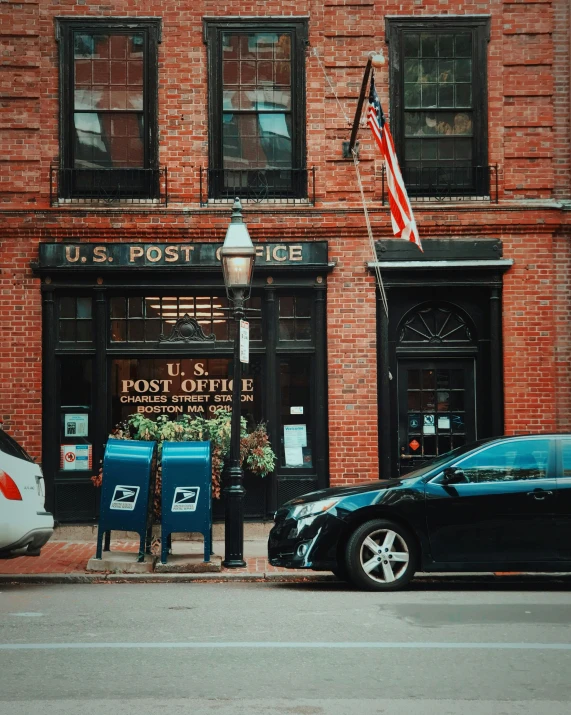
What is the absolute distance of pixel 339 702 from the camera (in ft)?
19.9

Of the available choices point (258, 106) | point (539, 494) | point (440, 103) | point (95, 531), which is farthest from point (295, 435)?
point (539, 494)

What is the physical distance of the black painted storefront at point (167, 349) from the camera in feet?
49.3

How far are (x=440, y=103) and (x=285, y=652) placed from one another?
9.97 metres

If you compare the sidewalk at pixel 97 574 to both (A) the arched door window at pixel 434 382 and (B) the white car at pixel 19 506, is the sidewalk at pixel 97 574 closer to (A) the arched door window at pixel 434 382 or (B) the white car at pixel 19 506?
(B) the white car at pixel 19 506

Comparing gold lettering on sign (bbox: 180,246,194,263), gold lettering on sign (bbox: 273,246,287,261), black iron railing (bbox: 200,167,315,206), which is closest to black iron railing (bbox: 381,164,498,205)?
black iron railing (bbox: 200,167,315,206)

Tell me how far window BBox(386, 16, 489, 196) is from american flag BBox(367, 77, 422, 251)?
5.71 feet

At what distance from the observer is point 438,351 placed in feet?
50.5

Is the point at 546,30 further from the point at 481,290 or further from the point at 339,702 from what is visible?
the point at 339,702

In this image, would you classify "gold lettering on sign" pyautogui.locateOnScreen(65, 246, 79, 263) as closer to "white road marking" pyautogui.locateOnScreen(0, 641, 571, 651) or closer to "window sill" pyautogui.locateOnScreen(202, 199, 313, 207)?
"window sill" pyautogui.locateOnScreen(202, 199, 313, 207)

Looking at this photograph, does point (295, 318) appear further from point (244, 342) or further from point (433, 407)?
point (244, 342)

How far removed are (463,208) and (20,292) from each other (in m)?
6.09

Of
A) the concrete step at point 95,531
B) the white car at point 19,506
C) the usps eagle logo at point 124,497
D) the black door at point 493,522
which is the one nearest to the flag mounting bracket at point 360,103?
the concrete step at point 95,531

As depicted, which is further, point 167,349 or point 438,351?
point 438,351

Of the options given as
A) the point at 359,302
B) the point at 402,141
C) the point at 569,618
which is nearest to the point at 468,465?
the point at 569,618
